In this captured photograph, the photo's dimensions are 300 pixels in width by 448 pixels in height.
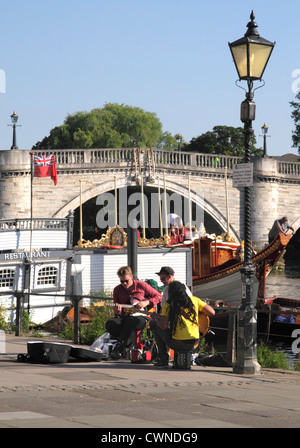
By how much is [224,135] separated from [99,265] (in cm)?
5066

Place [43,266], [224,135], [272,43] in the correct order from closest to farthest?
1. [272,43]
2. [43,266]
3. [224,135]

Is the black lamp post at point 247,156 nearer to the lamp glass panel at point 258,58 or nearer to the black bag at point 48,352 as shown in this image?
the lamp glass panel at point 258,58

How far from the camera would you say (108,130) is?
5819cm

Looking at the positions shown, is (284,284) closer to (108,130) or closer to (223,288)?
(223,288)

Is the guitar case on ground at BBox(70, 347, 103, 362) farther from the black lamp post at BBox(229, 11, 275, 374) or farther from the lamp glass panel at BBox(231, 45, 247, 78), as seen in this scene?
the lamp glass panel at BBox(231, 45, 247, 78)

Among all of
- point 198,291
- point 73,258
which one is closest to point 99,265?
point 73,258

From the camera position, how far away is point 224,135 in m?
67.6

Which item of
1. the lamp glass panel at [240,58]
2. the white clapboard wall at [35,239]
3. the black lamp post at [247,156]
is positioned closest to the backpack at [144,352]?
the black lamp post at [247,156]

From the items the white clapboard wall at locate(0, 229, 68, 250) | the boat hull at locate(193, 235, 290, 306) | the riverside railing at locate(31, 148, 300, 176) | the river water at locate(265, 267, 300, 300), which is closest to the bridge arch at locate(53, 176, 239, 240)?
the riverside railing at locate(31, 148, 300, 176)

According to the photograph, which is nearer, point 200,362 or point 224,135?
point 200,362

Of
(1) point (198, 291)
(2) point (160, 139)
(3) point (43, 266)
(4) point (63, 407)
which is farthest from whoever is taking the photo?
(2) point (160, 139)

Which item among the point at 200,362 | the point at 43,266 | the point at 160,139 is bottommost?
the point at 200,362
